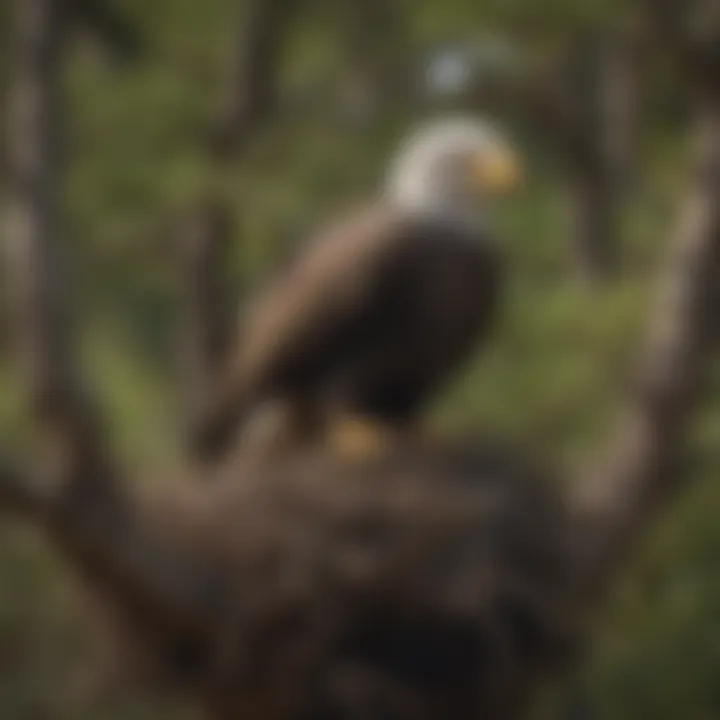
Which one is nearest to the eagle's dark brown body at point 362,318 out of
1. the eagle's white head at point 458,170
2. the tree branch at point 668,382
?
the eagle's white head at point 458,170

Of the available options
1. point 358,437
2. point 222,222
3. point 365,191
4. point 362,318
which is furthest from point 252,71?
point 358,437

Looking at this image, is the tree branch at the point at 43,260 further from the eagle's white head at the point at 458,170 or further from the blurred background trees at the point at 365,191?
the eagle's white head at the point at 458,170

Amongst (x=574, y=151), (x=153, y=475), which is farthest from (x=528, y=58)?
(x=153, y=475)

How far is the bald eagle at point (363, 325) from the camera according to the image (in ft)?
13.8

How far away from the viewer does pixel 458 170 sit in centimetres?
469

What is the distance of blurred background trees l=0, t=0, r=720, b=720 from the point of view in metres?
4.03

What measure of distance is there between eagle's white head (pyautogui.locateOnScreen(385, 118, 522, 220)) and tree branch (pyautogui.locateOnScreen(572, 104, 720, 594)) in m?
0.94

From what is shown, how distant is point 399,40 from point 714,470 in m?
1.24

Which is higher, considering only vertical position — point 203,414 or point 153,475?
point 203,414

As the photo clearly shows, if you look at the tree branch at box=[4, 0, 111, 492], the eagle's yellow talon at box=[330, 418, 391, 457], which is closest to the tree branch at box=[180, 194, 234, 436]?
the eagle's yellow talon at box=[330, 418, 391, 457]

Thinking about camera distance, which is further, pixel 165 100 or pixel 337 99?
pixel 337 99

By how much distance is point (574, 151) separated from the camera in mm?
5188

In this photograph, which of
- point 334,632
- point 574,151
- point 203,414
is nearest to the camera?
point 334,632

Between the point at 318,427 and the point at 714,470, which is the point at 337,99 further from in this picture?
the point at 714,470
